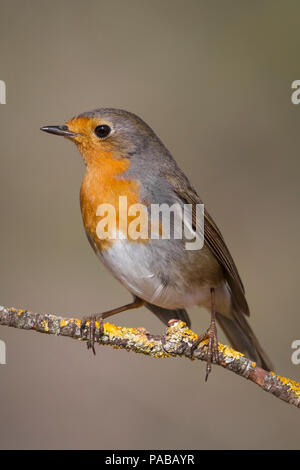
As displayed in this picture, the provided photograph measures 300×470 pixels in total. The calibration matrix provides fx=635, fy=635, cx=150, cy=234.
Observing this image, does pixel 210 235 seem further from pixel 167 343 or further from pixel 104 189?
pixel 167 343

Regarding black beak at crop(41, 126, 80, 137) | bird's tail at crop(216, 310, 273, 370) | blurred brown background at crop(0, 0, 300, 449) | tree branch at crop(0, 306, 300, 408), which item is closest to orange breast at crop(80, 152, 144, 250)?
black beak at crop(41, 126, 80, 137)

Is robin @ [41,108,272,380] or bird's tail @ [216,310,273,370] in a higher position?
robin @ [41,108,272,380]

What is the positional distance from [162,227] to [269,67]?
3.93 m

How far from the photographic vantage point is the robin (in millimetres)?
2992

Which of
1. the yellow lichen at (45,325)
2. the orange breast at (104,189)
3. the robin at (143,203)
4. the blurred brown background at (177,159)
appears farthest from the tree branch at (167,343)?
the blurred brown background at (177,159)

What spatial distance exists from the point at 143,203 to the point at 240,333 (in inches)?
43.4

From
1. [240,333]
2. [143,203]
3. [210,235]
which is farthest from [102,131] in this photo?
[240,333]

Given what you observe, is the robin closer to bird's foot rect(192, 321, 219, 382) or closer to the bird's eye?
the bird's eye

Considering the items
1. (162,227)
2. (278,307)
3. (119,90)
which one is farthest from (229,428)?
(119,90)

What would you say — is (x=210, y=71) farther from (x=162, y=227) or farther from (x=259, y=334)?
(x=162, y=227)

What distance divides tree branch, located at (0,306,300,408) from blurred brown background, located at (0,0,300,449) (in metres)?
2.07

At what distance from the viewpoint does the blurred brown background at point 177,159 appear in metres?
4.64

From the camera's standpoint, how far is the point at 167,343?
8.12ft

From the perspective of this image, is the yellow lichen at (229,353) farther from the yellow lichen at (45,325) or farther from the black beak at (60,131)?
the black beak at (60,131)
